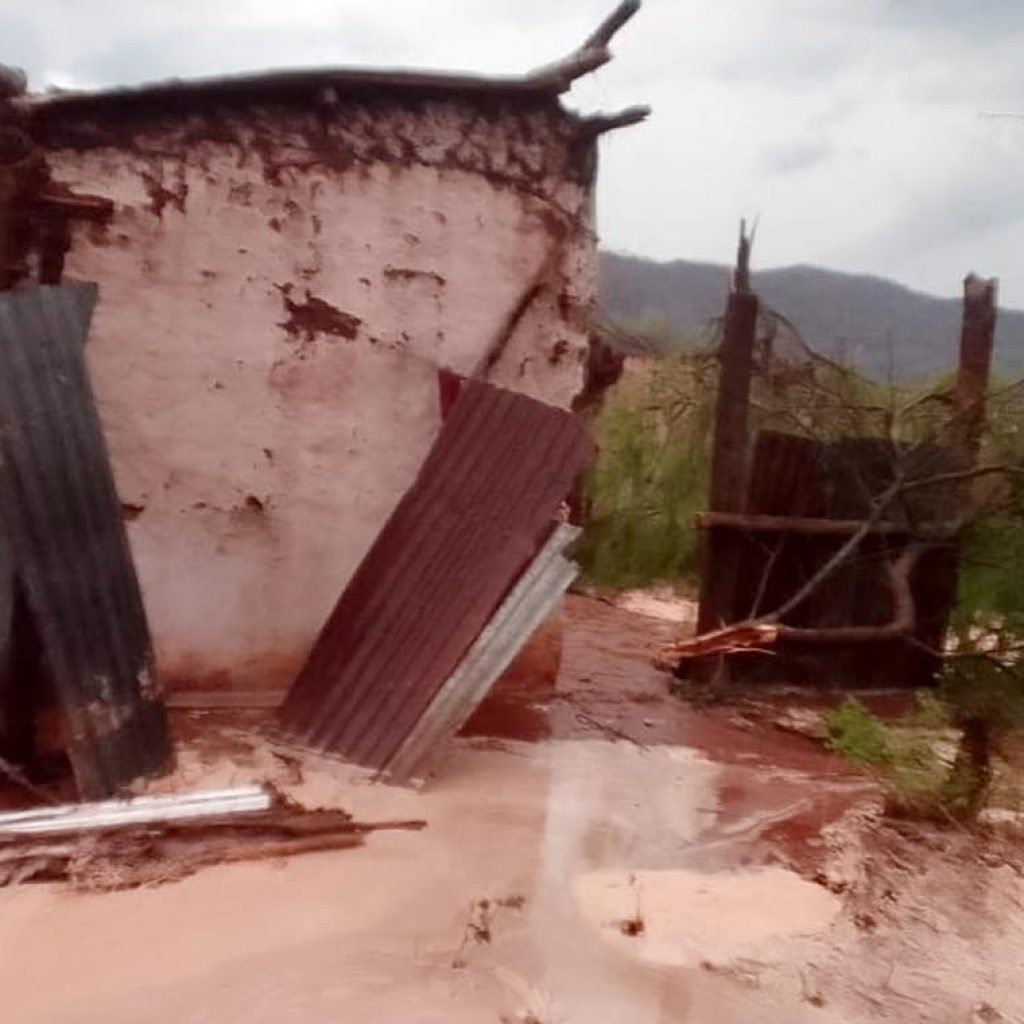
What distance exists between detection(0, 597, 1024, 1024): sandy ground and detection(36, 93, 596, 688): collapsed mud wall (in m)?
0.84

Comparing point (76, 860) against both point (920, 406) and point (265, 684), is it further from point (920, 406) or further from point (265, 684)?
point (920, 406)

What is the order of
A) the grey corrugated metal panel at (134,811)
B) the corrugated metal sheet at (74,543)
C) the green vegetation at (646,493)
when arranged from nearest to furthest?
the grey corrugated metal panel at (134,811)
the corrugated metal sheet at (74,543)
the green vegetation at (646,493)

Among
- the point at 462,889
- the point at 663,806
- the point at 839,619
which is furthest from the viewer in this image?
the point at 839,619

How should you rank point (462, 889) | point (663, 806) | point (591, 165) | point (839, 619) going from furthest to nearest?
point (839, 619) < point (591, 165) < point (663, 806) < point (462, 889)

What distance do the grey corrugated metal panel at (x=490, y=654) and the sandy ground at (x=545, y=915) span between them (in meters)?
0.18

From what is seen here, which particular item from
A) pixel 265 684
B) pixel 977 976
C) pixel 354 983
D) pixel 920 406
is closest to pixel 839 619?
pixel 920 406

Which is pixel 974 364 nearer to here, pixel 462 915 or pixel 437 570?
pixel 437 570

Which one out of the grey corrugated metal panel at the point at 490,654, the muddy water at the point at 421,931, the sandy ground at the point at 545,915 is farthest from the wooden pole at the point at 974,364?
the muddy water at the point at 421,931

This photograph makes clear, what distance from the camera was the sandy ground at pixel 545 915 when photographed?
15.2 feet

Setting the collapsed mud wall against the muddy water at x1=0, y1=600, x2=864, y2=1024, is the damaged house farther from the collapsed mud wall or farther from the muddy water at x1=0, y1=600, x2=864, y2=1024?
the muddy water at x1=0, y1=600, x2=864, y2=1024

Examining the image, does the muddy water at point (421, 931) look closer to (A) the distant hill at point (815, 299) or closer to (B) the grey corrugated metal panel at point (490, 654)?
(B) the grey corrugated metal panel at point (490, 654)

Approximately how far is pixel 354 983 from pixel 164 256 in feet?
13.1

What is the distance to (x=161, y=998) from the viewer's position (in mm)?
4492

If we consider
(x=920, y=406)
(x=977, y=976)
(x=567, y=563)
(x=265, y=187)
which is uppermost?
(x=265, y=187)
